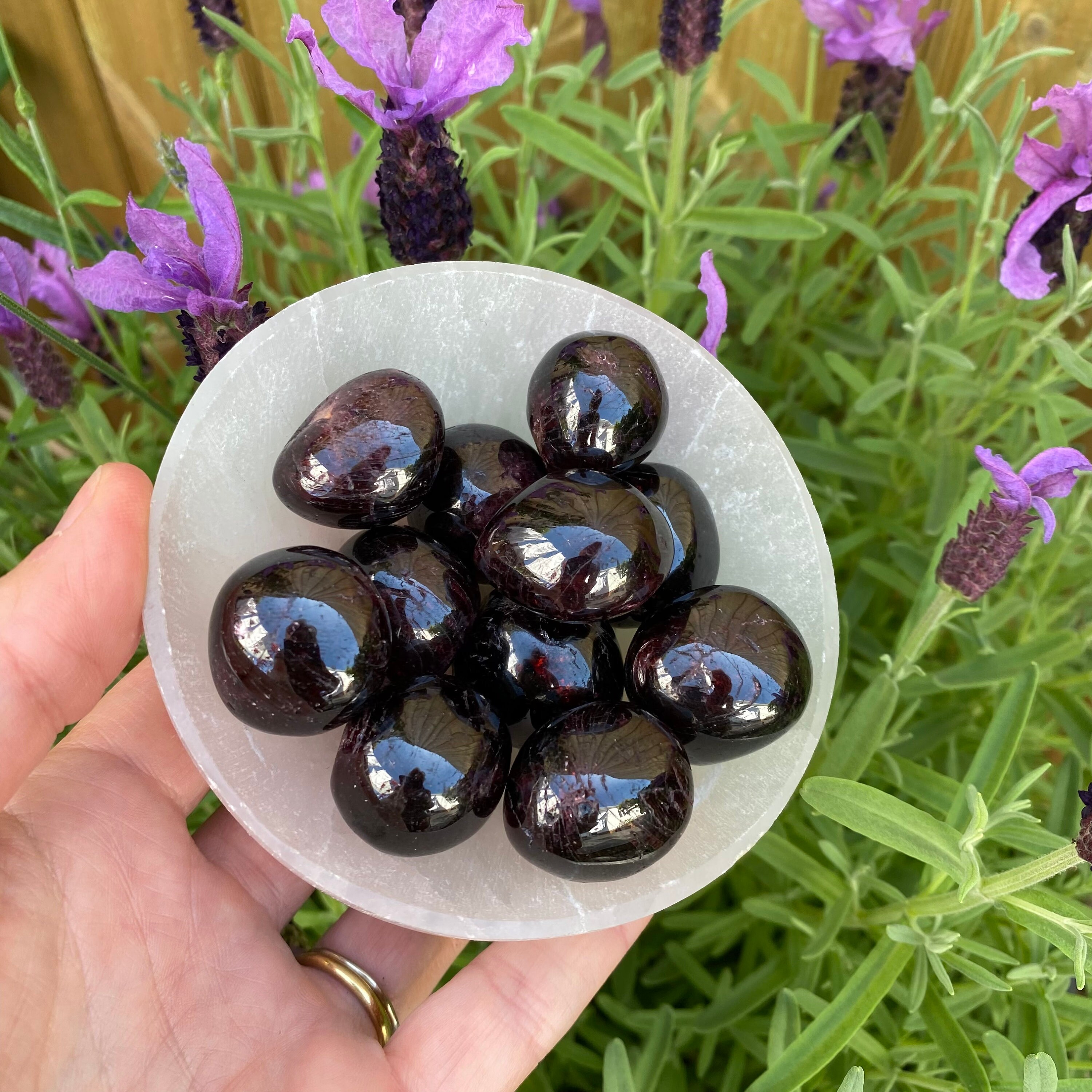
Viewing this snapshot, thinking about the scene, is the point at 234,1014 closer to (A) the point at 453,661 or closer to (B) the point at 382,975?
(B) the point at 382,975

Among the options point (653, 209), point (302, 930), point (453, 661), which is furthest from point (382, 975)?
point (653, 209)

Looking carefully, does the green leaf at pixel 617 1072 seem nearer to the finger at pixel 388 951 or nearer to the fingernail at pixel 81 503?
the finger at pixel 388 951

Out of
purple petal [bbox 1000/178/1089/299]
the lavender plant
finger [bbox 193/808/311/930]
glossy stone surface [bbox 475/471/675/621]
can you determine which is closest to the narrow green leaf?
the lavender plant

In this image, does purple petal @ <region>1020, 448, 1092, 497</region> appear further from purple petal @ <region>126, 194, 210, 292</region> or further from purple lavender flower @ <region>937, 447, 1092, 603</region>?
purple petal @ <region>126, 194, 210, 292</region>

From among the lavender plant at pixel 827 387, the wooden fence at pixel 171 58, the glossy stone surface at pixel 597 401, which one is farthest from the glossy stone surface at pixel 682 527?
the wooden fence at pixel 171 58

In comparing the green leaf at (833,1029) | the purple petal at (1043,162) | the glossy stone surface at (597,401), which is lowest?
the green leaf at (833,1029)

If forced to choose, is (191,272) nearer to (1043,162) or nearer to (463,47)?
(463,47)

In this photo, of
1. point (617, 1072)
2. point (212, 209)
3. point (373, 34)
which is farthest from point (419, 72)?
point (617, 1072)
